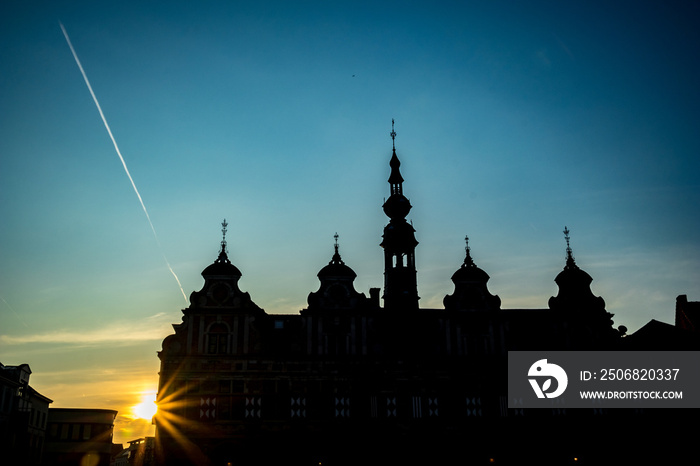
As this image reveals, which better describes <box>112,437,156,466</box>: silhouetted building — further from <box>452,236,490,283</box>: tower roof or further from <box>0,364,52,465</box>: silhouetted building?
<box>452,236,490,283</box>: tower roof

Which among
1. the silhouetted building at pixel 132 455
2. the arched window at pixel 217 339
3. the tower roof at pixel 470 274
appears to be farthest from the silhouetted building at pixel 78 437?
the tower roof at pixel 470 274

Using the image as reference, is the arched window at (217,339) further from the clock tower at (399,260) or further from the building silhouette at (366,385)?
the clock tower at (399,260)

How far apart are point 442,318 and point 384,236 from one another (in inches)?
283

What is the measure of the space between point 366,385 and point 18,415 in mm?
25848

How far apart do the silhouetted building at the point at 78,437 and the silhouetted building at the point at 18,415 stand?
4475 millimetres

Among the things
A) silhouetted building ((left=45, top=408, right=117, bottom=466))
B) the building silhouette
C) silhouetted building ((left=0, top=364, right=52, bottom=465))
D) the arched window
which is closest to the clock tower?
the building silhouette

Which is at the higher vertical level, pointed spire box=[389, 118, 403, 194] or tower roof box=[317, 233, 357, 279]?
pointed spire box=[389, 118, 403, 194]

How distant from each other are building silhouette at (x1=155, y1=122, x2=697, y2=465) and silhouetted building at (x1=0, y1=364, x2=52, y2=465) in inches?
532

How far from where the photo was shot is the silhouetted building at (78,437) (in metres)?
55.1

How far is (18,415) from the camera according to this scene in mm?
43438

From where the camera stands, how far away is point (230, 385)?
120 ft

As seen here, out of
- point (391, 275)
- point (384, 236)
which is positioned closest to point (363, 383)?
point (391, 275)

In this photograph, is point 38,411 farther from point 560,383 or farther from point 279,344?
point 560,383

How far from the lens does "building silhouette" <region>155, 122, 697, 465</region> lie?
35.8 meters
